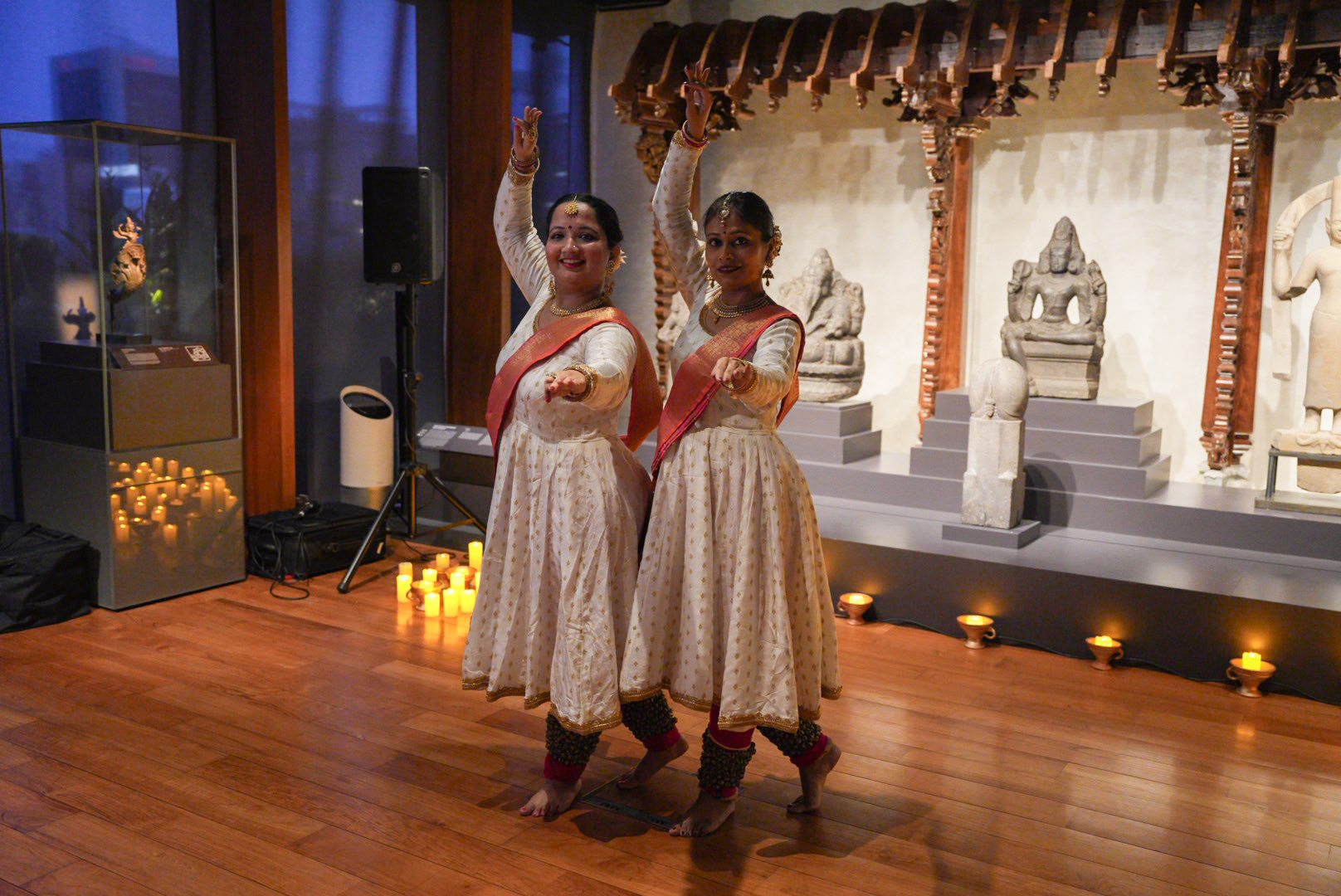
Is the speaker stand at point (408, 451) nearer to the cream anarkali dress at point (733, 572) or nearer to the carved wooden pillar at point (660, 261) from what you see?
the carved wooden pillar at point (660, 261)

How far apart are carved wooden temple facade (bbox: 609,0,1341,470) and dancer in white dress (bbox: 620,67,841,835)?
127 inches

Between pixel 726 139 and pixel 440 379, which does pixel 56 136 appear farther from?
pixel 726 139

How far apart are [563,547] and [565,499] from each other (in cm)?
10

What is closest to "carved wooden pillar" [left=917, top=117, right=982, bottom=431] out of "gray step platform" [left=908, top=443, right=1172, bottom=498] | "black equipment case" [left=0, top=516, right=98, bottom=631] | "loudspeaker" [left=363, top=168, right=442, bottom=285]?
"gray step platform" [left=908, top=443, right=1172, bottom=498]

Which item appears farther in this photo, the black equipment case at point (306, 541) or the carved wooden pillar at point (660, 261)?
the carved wooden pillar at point (660, 261)

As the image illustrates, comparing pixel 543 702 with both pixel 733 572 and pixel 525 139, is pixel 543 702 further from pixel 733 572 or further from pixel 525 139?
pixel 525 139

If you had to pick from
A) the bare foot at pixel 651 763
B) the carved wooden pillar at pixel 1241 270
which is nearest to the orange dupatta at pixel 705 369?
the bare foot at pixel 651 763

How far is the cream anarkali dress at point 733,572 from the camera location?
240 centimetres

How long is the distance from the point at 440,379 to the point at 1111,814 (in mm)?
4326

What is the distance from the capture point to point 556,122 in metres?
6.79

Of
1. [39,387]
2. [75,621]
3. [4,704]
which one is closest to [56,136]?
[39,387]

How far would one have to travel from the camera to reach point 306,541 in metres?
4.70

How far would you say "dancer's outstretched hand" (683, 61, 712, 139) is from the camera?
2.38m

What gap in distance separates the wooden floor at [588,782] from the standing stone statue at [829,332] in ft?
6.07
